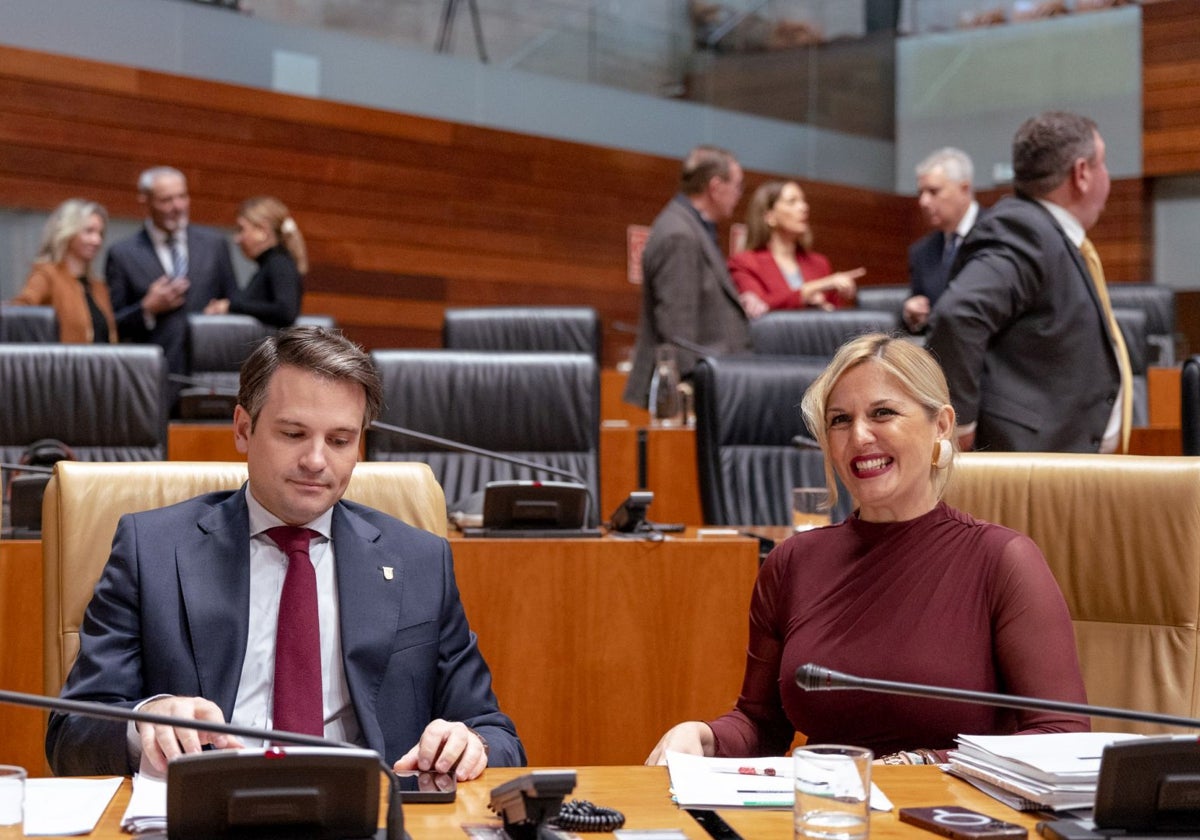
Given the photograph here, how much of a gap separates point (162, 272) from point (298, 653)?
14.9ft

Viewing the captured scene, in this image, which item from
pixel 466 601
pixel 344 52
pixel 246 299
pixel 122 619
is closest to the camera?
pixel 122 619

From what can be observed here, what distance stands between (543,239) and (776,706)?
6.69m

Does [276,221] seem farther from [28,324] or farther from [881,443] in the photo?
[881,443]

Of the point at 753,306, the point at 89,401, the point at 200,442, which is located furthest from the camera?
the point at 753,306

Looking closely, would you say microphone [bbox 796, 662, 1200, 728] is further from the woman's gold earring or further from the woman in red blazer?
the woman in red blazer

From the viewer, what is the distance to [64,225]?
19.5 ft

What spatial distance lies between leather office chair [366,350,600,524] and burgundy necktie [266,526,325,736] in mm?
1842

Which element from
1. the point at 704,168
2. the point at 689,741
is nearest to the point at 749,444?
the point at 704,168

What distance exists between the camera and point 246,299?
20.1 ft

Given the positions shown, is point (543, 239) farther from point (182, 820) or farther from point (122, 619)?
point (182, 820)

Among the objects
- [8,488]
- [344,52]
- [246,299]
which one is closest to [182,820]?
[8,488]

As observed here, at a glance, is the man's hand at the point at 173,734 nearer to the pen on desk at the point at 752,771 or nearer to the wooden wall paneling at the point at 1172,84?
the pen on desk at the point at 752,771

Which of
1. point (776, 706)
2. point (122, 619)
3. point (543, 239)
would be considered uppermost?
point (543, 239)

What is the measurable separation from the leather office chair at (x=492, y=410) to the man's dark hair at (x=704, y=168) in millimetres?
1698
